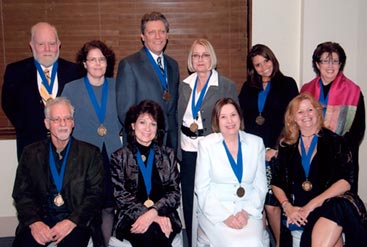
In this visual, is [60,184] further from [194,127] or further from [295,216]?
[295,216]

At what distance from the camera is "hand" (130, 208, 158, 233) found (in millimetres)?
3168

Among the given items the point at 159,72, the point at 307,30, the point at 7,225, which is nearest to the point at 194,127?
the point at 159,72

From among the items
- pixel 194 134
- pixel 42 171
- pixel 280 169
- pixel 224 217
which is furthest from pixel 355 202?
pixel 42 171

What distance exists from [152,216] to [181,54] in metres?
2.01

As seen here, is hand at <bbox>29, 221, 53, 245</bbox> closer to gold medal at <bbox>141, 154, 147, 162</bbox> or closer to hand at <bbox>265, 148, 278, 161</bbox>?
gold medal at <bbox>141, 154, 147, 162</bbox>

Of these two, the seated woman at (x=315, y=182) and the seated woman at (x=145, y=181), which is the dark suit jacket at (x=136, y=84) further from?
the seated woman at (x=315, y=182)

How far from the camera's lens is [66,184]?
3.23 meters

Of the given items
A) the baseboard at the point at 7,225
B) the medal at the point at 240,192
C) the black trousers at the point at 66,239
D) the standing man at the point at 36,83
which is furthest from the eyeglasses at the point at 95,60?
the baseboard at the point at 7,225

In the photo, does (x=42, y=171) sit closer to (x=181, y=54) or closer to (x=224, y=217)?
(x=224, y=217)

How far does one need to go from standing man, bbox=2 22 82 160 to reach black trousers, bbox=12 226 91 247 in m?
0.94

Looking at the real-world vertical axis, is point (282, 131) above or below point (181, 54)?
below

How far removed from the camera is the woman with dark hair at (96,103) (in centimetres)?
359

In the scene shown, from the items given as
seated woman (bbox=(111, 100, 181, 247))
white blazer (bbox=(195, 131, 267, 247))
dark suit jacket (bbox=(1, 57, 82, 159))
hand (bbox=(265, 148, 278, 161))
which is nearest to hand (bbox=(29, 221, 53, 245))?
seated woman (bbox=(111, 100, 181, 247))

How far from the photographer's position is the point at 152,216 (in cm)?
321
